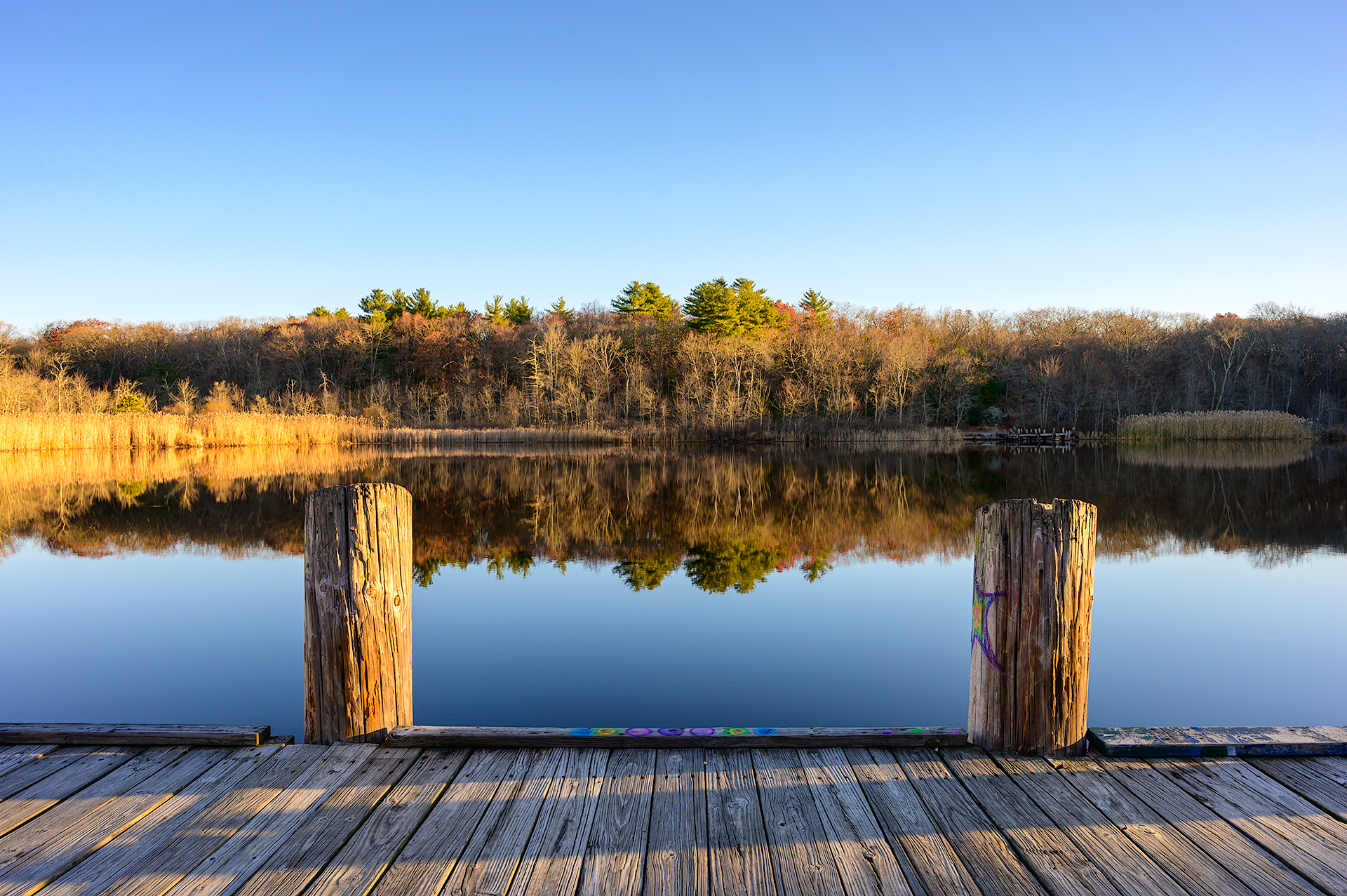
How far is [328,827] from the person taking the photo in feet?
7.77

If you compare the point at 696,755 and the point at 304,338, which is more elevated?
the point at 304,338

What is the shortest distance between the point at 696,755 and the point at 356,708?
1327 mm

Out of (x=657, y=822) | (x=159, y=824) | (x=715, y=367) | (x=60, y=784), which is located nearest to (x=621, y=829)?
(x=657, y=822)

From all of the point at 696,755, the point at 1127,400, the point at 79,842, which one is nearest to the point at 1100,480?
the point at 696,755

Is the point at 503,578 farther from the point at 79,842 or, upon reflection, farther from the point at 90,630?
the point at 79,842

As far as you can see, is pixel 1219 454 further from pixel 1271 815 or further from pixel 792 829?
pixel 792 829

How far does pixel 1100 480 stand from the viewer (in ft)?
66.7

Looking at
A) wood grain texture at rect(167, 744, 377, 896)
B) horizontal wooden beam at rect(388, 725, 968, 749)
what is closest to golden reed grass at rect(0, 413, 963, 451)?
wood grain texture at rect(167, 744, 377, 896)

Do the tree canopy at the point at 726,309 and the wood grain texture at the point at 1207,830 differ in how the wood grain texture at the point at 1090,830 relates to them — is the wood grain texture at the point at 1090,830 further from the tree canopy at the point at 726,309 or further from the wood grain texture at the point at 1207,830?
the tree canopy at the point at 726,309

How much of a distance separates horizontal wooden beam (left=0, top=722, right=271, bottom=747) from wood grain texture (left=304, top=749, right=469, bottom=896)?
2.38 feet

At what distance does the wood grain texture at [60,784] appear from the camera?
2434mm

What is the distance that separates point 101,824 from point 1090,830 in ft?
10.0

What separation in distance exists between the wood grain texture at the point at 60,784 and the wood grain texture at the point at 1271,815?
149 inches

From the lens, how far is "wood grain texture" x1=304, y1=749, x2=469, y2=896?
2.08 meters
